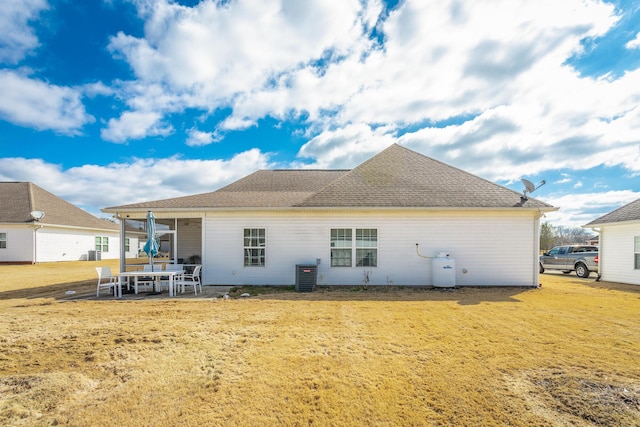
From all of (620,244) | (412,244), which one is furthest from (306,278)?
(620,244)

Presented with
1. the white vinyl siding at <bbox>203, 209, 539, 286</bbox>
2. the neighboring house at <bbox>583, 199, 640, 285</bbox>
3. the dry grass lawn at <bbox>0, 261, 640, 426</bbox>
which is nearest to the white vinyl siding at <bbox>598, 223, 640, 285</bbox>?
the neighboring house at <bbox>583, 199, 640, 285</bbox>

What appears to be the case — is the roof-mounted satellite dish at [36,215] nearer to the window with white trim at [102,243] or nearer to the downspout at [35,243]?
the downspout at [35,243]

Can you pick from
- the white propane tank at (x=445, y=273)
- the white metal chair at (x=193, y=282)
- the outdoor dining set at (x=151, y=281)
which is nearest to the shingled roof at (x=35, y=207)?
the outdoor dining set at (x=151, y=281)

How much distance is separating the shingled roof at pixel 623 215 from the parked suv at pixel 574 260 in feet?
9.00

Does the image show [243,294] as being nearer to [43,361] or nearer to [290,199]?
[290,199]

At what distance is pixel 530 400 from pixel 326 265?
27.0 feet

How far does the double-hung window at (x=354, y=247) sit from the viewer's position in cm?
1145

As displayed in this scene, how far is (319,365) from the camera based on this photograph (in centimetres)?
440

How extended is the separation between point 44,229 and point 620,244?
34589 mm

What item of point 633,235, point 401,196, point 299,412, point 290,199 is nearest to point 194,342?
point 299,412

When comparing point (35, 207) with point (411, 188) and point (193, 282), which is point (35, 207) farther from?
point (411, 188)

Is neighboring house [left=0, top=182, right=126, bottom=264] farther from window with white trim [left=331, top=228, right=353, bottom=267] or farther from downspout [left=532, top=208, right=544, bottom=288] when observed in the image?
downspout [left=532, top=208, right=544, bottom=288]

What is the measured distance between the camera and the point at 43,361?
459 cm

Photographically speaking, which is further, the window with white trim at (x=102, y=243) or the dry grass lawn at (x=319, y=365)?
the window with white trim at (x=102, y=243)
